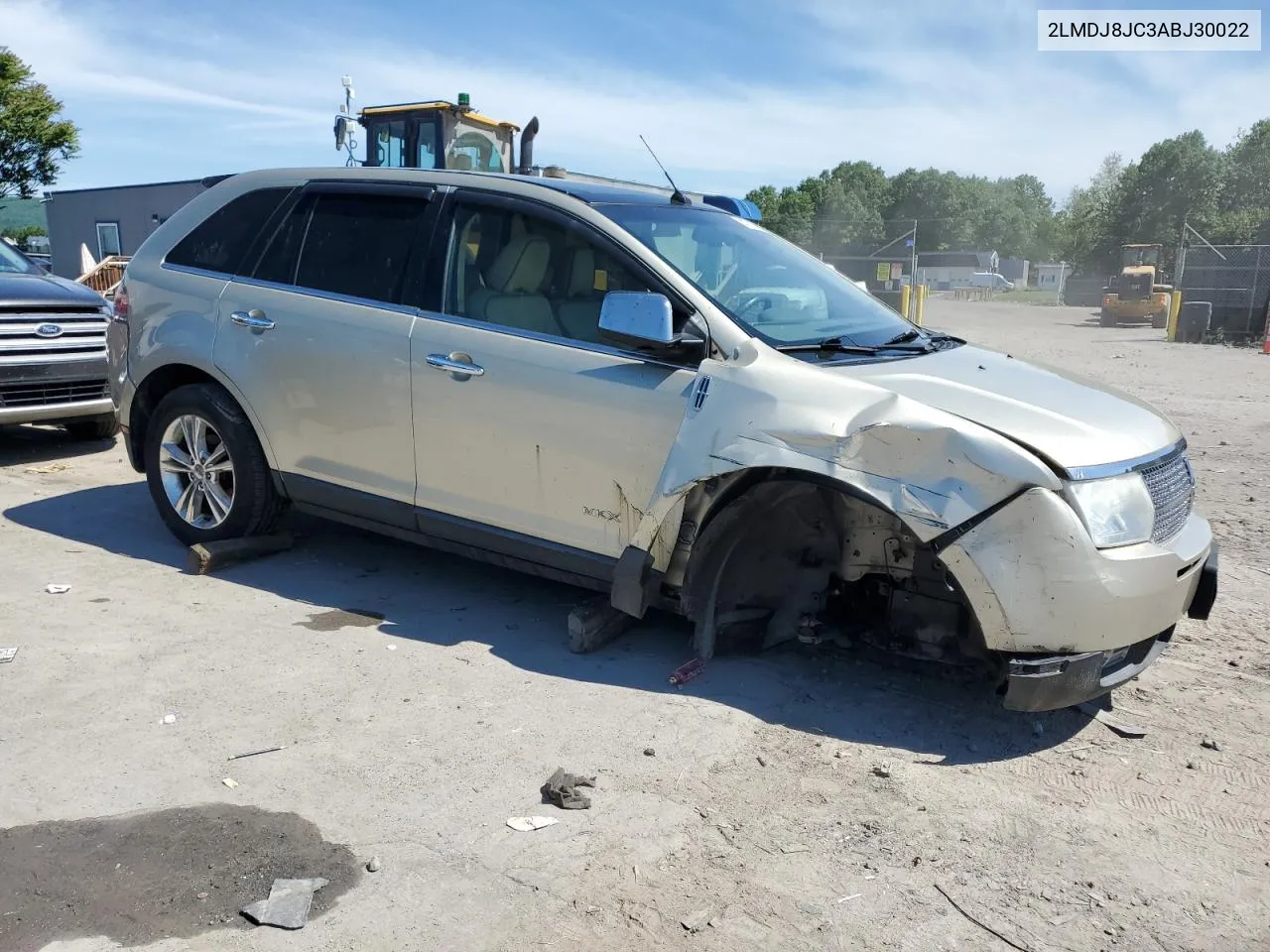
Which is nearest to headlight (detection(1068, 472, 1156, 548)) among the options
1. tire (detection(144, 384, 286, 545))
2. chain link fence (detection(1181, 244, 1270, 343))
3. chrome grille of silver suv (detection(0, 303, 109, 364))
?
tire (detection(144, 384, 286, 545))

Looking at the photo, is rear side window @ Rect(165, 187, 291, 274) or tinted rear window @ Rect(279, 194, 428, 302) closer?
tinted rear window @ Rect(279, 194, 428, 302)

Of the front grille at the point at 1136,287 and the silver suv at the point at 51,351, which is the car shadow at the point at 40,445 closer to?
the silver suv at the point at 51,351

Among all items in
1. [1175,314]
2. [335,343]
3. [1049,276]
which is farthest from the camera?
[1049,276]

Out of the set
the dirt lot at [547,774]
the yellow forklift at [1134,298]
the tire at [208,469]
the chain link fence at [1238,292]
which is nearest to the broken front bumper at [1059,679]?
the dirt lot at [547,774]

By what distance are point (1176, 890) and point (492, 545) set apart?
289 cm

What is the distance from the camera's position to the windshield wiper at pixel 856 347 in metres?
4.07

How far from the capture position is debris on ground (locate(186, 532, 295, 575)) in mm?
5285

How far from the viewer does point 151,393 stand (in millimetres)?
5758

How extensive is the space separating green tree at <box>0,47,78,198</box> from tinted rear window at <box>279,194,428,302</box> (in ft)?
126

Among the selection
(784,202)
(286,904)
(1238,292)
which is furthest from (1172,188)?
(286,904)

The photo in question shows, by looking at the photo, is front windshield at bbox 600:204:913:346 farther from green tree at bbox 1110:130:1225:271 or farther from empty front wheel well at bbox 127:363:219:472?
green tree at bbox 1110:130:1225:271

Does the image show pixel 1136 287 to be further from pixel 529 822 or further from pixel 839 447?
pixel 529 822

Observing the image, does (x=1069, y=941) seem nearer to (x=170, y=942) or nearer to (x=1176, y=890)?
(x=1176, y=890)

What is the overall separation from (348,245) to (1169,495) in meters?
3.82
